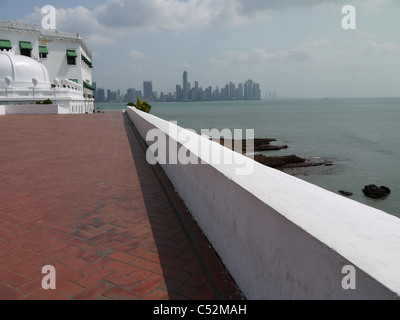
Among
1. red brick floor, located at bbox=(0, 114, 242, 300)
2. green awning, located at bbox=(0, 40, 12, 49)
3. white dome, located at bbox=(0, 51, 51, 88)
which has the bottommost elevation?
red brick floor, located at bbox=(0, 114, 242, 300)

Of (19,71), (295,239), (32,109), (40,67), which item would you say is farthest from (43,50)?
(295,239)

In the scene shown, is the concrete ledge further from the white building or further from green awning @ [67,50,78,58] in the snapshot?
green awning @ [67,50,78,58]

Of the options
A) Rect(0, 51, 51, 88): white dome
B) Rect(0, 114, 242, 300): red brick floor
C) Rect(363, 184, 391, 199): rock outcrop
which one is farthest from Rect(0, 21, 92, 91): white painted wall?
Rect(0, 114, 242, 300): red brick floor

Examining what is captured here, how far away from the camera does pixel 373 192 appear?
22.4 m

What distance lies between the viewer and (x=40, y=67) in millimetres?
42906

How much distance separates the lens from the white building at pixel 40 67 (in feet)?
→ 114

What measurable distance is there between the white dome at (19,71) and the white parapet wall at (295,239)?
42.0 meters

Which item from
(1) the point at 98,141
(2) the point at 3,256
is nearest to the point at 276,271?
(2) the point at 3,256

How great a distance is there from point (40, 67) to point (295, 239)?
155 ft

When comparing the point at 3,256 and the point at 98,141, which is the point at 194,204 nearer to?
the point at 3,256

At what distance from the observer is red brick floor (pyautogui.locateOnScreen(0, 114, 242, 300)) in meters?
3.08

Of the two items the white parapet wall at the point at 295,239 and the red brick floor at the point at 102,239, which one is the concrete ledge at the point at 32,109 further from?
the white parapet wall at the point at 295,239

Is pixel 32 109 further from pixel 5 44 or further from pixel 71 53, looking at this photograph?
pixel 71 53
